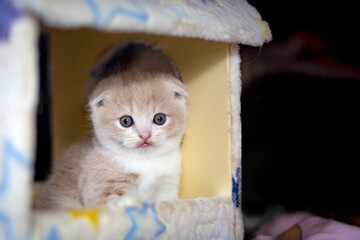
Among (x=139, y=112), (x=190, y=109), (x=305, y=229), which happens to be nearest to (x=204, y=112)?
(x=190, y=109)

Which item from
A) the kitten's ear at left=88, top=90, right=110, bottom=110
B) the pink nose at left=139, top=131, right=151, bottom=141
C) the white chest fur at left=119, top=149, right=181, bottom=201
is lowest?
the white chest fur at left=119, top=149, right=181, bottom=201

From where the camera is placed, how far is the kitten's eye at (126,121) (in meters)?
1.35

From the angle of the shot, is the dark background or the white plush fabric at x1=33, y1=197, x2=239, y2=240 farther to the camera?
the dark background

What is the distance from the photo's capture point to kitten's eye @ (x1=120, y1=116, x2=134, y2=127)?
135 centimetres

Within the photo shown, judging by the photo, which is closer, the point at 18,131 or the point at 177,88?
the point at 18,131

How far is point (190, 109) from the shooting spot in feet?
4.94

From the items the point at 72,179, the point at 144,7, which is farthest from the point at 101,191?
the point at 144,7

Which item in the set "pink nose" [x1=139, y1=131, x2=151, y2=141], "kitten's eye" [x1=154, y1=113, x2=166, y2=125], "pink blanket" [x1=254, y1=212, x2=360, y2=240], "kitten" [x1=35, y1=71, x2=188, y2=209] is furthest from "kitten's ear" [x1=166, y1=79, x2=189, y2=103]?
"pink blanket" [x1=254, y1=212, x2=360, y2=240]

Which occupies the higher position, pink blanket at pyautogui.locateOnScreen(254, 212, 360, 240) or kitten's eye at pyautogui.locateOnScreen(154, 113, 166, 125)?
kitten's eye at pyautogui.locateOnScreen(154, 113, 166, 125)

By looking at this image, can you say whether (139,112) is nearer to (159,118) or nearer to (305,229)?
(159,118)

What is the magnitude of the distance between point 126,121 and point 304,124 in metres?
0.83

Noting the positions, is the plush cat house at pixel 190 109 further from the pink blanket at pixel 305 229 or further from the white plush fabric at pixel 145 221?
the pink blanket at pixel 305 229

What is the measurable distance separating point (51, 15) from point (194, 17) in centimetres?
43

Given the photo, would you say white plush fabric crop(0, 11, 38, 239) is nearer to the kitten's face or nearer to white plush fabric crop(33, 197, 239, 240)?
white plush fabric crop(33, 197, 239, 240)
